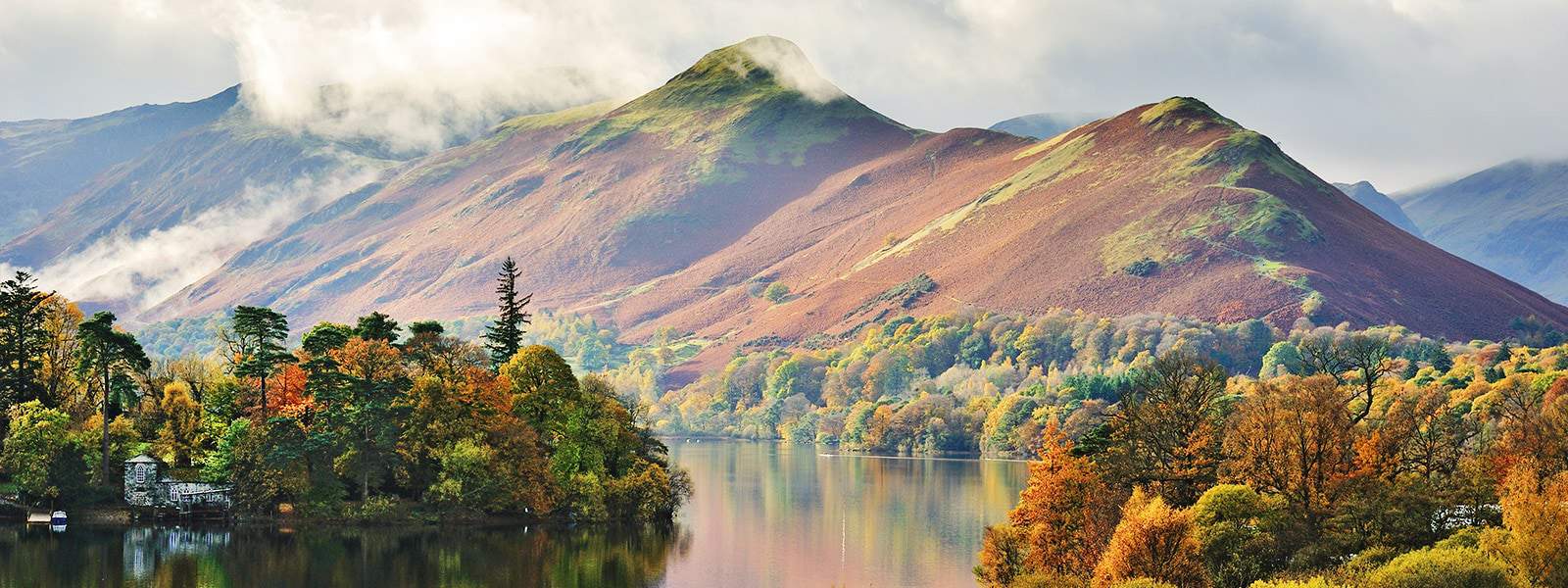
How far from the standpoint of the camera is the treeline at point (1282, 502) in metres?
55.3

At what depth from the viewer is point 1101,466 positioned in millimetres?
69562

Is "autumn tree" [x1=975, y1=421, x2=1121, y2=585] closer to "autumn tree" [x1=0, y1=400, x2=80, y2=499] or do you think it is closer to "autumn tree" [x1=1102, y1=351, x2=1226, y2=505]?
"autumn tree" [x1=1102, y1=351, x2=1226, y2=505]

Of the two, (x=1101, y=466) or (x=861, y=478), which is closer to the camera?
(x=1101, y=466)

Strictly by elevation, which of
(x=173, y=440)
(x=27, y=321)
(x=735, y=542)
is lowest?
(x=735, y=542)

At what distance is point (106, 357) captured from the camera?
306 ft

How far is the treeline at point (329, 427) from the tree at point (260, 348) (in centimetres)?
16

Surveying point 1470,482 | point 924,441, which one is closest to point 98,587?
point 1470,482

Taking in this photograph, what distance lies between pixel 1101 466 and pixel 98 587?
42.0 meters

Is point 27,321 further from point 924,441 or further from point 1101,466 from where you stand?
point 924,441

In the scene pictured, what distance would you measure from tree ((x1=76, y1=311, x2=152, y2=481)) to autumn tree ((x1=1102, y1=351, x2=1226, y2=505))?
184 ft

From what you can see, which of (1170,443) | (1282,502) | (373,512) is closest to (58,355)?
(373,512)

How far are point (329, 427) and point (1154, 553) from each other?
53.0 meters

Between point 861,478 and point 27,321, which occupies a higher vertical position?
point 27,321

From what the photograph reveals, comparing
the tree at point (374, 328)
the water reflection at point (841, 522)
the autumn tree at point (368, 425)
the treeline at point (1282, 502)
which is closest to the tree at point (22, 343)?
the tree at point (374, 328)
